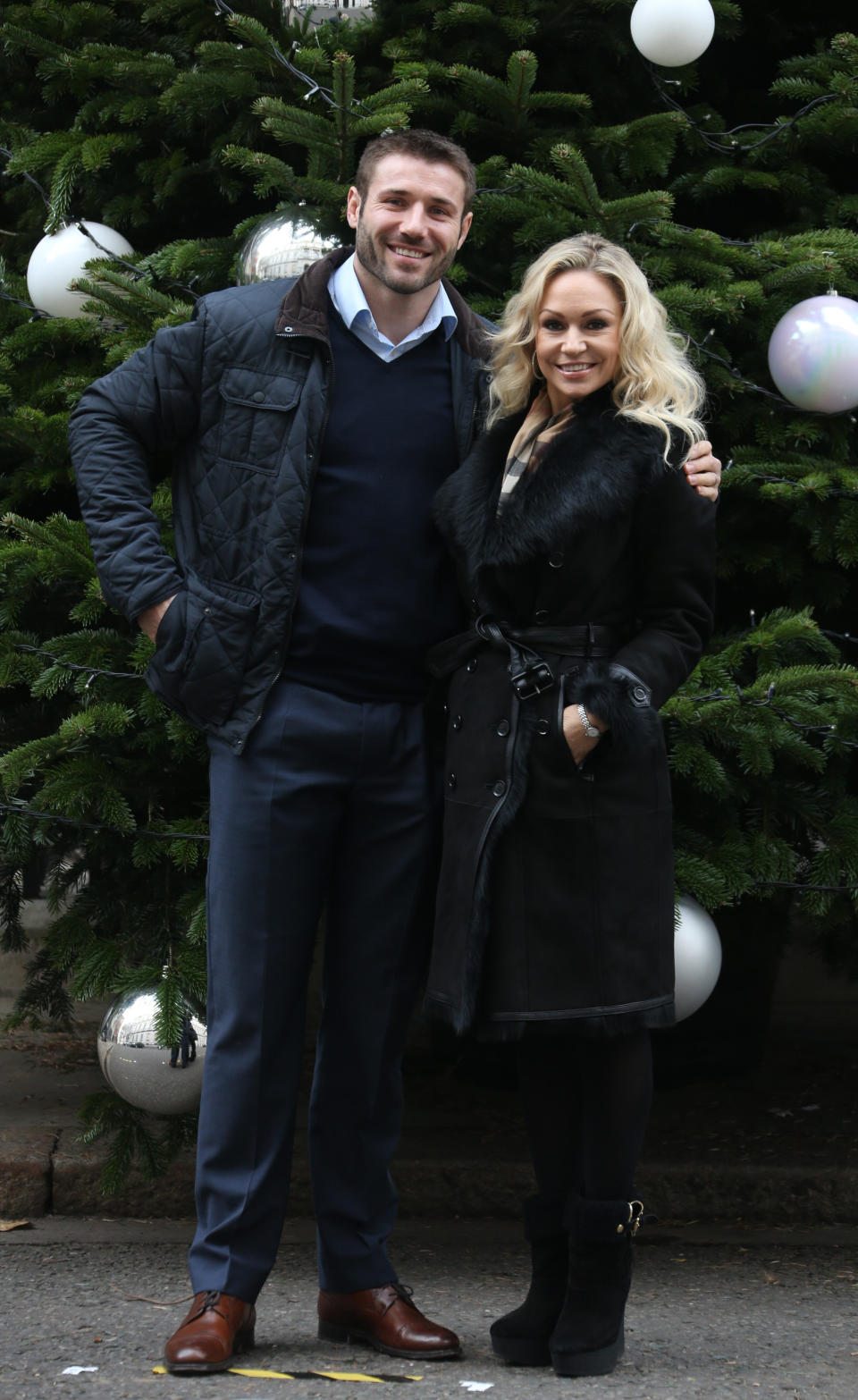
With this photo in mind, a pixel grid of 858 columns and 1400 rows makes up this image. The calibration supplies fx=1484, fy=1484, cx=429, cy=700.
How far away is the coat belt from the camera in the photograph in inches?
102

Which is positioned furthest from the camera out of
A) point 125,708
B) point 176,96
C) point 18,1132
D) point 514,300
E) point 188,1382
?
point 18,1132

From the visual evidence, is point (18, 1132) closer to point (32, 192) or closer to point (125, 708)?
point (125, 708)

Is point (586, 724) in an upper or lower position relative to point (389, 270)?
lower

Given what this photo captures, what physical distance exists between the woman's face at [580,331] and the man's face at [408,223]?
273mm

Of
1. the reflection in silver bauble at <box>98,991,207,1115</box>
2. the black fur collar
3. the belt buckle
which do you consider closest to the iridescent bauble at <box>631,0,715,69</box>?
the black fur collar

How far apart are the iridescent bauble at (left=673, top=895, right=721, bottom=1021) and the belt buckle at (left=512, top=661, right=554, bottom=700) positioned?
2.86 feet

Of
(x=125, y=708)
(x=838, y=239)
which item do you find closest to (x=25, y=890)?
(x=125, y=708)

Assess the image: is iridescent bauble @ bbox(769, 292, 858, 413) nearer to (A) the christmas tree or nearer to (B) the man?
(A) the christmas tree

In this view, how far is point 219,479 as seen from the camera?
9.20 feet

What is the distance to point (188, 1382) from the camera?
2.57 metres

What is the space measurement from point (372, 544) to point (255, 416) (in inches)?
12.8

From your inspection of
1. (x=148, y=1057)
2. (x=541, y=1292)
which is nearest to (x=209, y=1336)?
(x=541, y=1292)

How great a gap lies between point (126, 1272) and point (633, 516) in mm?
2078

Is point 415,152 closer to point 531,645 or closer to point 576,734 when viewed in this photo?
point 531,645
